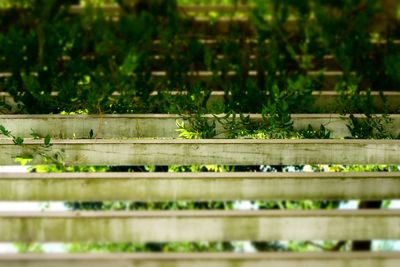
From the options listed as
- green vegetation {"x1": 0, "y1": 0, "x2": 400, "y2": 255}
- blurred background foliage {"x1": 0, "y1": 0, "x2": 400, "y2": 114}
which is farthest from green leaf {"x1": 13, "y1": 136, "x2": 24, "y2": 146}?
blurred background foliage {"x1": 0, "y1": 0, "x2": 400, "y2": 114}

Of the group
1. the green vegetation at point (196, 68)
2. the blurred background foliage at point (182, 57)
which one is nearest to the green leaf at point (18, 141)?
the green vegetation at point (196, 68)

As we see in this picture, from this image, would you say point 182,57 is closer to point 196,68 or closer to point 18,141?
point 196,68

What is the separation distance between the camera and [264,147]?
14.7ft

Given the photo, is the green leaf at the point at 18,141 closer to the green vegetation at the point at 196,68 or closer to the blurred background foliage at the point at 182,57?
the green vegetation at the point at 196,68

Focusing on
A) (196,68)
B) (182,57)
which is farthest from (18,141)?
(196,68)

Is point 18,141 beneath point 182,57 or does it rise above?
beneath

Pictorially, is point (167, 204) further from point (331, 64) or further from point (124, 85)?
point (331, 64)

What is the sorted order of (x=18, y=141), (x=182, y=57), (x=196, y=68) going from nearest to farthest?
(x=18, y=141), (x=182, y=57), (x=196, y=68)

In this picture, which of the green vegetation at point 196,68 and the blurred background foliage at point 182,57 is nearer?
the green vegetation at point 196,68

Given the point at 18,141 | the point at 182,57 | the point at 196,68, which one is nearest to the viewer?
the point at 18,141

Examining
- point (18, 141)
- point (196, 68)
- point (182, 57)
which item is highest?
point (182, 57)

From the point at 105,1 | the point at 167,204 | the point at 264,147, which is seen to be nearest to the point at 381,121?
the point at 264,147

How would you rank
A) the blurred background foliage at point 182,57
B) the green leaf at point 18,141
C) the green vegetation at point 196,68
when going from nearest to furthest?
the green leaf at point 18,141 < the green vegetation at point 196,68 < the blurred background foliage at point 182,57

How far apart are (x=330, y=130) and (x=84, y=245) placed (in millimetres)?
2506
